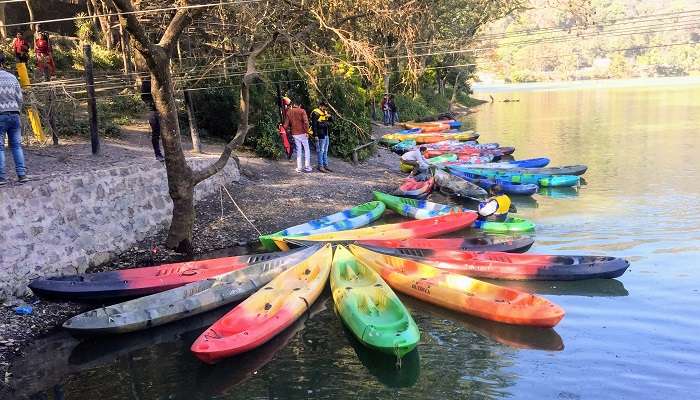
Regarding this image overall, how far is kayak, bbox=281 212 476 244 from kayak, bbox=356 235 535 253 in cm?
45

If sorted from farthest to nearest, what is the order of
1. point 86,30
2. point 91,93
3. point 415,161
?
point 86,30 → point 415,161 → point 91,93

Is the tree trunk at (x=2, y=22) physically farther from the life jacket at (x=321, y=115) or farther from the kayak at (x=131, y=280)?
the kayak at (x=131, y=280)

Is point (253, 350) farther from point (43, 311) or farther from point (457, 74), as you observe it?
point (457, 74)

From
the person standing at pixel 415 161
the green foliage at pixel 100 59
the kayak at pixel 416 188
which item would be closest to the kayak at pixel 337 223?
the kayak at pixel 416 188

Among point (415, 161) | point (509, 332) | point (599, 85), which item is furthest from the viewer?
point (599, 85)

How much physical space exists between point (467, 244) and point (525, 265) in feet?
4.50

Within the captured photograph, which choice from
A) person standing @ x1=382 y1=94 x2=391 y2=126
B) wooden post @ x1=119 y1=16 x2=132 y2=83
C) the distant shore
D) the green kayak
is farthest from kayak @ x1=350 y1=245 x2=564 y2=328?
the distant shore

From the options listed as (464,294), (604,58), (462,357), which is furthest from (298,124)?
(604,58)

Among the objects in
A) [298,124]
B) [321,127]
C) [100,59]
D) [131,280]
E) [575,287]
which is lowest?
[575,287]

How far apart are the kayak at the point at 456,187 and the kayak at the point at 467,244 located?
Answer: 13.9 feet

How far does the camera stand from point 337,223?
11648mm

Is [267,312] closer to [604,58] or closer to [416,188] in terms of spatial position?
[416,188]

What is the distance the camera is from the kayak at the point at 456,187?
1481 centimetres

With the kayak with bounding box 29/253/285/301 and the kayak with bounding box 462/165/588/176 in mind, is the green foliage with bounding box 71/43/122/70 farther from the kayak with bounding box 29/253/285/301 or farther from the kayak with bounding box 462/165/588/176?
the kayak with bounding box 29/253/285/301
